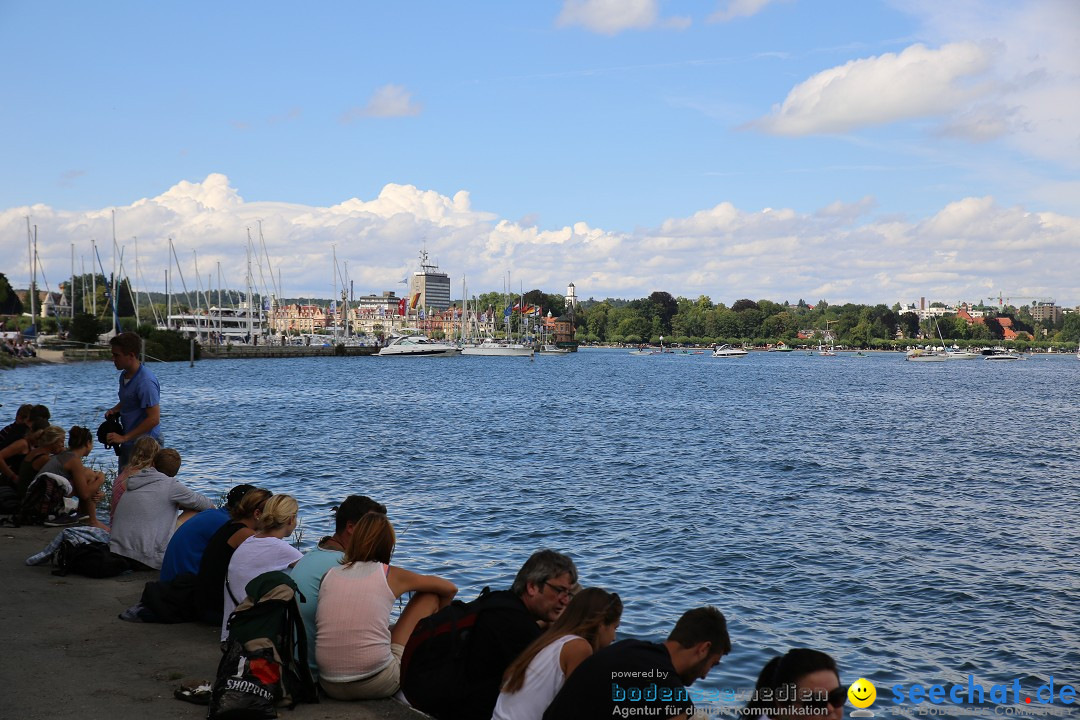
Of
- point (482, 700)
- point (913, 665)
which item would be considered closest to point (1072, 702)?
point (913, 665)

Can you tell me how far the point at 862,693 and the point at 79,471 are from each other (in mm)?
9262

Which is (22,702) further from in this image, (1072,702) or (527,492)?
(527,492)

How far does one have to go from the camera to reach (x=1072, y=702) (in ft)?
31.2

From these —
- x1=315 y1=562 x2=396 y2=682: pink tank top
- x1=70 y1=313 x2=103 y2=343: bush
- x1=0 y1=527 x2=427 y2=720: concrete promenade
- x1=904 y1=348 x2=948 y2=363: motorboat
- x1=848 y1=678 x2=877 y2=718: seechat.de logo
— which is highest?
x1=70 y1=313 x2=103 y2=343: bush

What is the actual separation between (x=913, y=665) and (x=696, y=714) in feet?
21.3

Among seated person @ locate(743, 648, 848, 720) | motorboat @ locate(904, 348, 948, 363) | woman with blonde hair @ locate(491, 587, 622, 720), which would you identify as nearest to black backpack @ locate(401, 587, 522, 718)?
woman with blonde hair @ locate(491, 587, 622, 720)

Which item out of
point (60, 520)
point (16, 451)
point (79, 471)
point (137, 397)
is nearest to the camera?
point (137, 397)

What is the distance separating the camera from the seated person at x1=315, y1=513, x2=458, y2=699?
5.93m

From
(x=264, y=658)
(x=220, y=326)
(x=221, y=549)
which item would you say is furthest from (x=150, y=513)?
(x=220, y=326)

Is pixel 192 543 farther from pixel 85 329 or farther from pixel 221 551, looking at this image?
pixel 85 329

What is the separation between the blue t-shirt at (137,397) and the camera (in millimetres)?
9977

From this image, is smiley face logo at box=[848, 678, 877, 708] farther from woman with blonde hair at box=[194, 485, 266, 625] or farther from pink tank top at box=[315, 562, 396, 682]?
woman with blonde hair at box=[194, 485, 266, 625]

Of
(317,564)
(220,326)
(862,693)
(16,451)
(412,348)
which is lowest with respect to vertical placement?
(862,693)

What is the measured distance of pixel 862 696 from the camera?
9.26 metres
